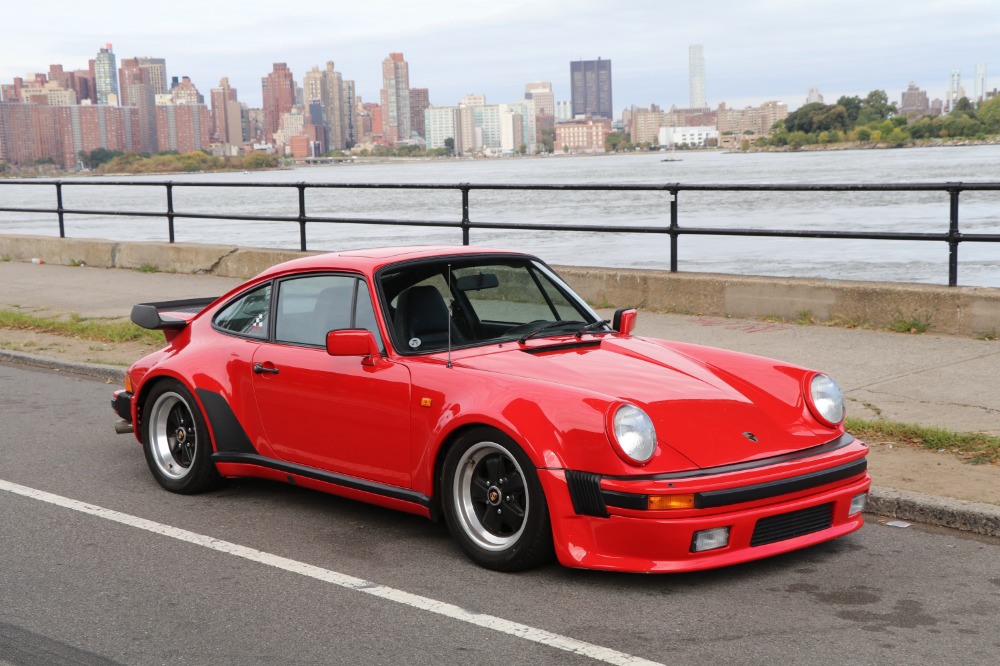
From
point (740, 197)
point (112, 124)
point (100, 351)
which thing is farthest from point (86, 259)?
point (112, 124)

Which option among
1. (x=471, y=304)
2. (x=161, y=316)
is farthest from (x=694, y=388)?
(x=161, y=316)

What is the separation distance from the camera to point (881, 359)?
30.6 ft

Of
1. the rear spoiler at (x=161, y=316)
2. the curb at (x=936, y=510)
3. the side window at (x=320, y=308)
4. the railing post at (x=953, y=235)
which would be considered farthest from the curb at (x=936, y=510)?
the railing post at (x=953, y=235)

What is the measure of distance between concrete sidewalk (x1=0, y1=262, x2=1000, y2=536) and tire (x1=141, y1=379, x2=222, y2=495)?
3.44 meters

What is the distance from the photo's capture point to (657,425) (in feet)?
16.0

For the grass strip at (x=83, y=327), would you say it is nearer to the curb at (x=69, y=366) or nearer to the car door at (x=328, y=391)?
the curb at (x=69, y=366)

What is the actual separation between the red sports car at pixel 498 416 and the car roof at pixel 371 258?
2cm

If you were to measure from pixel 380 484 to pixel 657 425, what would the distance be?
4.62 feet

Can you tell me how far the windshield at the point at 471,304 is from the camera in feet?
18.8

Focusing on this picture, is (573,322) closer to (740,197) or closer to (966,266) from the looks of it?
(966,266)

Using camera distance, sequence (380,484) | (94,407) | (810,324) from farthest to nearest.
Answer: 1. (810,324)
2. (94,407)
3. (380,484)

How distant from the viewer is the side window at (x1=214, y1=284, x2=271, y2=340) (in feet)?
20.9

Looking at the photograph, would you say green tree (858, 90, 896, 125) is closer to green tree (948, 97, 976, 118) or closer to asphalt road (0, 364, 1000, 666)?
green tree (948, 97, 976, 118)

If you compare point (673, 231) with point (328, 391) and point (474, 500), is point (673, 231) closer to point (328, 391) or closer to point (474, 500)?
point (328, 391)
